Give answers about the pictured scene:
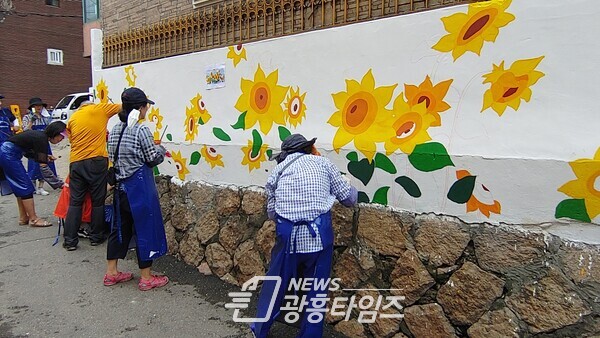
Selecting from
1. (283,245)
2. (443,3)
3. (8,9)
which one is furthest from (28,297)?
(8,9)

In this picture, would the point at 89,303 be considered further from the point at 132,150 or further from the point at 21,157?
the point at 21,157

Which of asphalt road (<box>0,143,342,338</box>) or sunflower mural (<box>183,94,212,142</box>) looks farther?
sunflower mural (<box>183,94,212,142</box>)

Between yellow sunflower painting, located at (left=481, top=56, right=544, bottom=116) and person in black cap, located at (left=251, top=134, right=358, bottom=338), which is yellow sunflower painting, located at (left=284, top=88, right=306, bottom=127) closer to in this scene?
person in black cap, located at (left=251, top=134, right=358, bottom=338)

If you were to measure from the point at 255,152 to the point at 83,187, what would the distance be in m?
2.36

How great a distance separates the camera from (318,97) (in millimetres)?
3688

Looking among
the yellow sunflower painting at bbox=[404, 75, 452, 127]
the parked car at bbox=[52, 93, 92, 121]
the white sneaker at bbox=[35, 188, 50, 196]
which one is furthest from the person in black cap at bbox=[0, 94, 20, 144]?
the parked car at bbox=[52, 93, 92, 121]

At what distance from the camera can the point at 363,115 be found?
3.38m

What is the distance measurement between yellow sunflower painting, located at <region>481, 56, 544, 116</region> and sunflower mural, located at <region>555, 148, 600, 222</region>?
0.49 metres

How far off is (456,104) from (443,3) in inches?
30.3

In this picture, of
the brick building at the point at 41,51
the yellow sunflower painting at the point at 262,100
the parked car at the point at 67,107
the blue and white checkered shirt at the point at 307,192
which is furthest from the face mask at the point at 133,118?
the brick building at the point at 41,51

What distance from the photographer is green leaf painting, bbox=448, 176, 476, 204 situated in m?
2.78

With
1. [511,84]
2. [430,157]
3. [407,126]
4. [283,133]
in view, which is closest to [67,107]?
[283,133]

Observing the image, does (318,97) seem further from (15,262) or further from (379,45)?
(15,262)

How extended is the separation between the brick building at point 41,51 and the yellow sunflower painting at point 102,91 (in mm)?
16152
